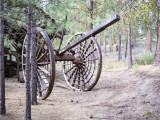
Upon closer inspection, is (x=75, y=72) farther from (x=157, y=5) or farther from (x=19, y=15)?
(x=157, y=5)

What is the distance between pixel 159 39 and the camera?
22.1 feet

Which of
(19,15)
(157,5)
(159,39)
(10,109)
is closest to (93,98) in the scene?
(10,109)

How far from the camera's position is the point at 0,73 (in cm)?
381

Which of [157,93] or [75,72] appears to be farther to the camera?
[75,72]

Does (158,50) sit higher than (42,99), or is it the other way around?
(158,50)

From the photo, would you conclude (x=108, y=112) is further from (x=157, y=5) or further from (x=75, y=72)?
(x=157, y=5)

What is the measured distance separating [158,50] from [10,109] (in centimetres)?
611

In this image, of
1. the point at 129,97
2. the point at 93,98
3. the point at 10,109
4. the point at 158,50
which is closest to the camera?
the point at 10,109

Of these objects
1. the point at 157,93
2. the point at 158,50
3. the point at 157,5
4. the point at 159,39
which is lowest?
the point at 157,93

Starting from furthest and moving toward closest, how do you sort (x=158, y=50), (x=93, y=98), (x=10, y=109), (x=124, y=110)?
(x=158, y=50)
(x=93, y=98)
(x=10, y=109)
(x=124, y=110)

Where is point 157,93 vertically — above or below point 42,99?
above

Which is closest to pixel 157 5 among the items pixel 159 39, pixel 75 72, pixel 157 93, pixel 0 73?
pixel 159 39

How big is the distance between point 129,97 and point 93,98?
4.13 ft

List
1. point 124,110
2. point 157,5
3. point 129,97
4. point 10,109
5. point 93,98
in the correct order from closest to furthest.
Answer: point 124,110, point 10,109, point 129,97, point 93,98, point 157,5
